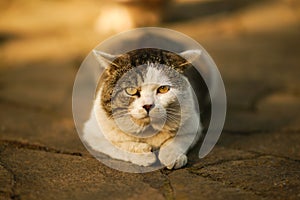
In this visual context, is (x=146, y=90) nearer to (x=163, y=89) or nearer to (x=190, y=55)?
(x=163, y=89)

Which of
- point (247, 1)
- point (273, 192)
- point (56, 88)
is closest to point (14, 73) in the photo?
point (56, 88)

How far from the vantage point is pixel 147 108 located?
1881 mm

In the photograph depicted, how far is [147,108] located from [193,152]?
1.41 ft

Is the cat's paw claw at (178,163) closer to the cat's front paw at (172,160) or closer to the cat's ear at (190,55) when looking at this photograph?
the cat's front paw at (172,160)

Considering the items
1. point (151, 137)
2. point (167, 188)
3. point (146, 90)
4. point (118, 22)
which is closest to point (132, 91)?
point (146, 90)

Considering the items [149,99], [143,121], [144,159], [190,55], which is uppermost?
[190,55]

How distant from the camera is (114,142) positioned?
81.7 inches

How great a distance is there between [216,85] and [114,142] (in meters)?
0.91

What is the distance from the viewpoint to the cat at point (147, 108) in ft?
6.34

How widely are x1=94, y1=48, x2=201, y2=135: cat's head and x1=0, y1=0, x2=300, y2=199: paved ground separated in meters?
0.24

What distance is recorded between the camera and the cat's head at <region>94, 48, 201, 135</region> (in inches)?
75.6

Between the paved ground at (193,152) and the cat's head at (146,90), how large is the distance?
0.24 m

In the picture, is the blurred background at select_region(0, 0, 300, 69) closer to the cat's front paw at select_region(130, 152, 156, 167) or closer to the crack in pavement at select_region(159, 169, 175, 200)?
the cat's front paw at select_region(130, 152, 156, 167)

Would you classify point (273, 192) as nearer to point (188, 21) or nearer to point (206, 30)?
point (206, 30)
